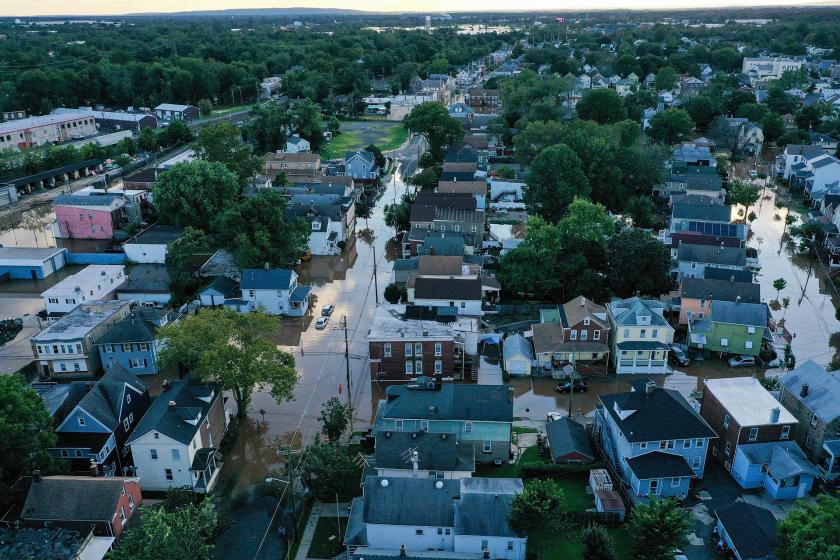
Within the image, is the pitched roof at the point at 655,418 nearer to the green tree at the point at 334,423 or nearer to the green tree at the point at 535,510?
the green tree at the point at 535,510

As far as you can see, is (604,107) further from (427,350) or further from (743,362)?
(427,350)

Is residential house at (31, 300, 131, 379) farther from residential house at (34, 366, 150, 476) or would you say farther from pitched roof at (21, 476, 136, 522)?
pitched roof at (21, 476, 136, 522)

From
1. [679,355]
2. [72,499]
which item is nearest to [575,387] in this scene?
[679,355]

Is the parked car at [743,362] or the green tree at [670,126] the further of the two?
the green tree at [670,126]

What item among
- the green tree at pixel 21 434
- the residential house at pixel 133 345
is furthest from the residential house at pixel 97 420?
the residential house at pixel 133 345

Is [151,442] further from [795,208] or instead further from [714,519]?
[795,208]

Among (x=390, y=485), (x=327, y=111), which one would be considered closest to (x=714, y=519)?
(x=390, y=485)
